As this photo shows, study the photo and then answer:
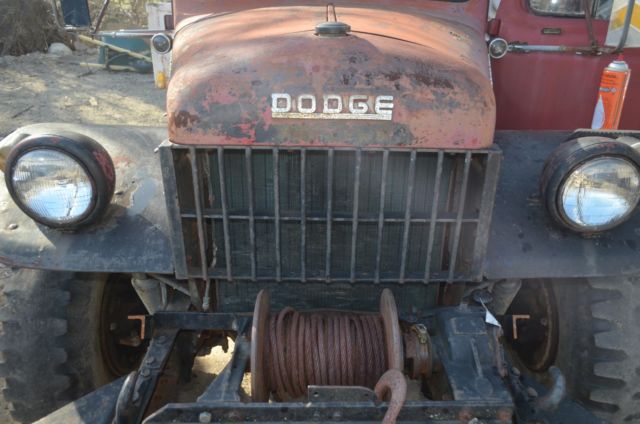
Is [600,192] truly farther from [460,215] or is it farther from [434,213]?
[434,213]

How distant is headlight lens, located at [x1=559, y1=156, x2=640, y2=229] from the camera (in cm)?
243

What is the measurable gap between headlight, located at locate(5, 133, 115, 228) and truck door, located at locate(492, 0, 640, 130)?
246cm

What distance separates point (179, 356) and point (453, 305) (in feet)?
4.34

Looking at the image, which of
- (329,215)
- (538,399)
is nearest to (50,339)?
(329,215)

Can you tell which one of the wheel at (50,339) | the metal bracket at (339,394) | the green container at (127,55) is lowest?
the green container at (127,55)

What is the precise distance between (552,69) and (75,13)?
2897 mm

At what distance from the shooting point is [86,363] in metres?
2.98

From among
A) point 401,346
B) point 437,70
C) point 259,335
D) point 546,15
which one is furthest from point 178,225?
point 546,15

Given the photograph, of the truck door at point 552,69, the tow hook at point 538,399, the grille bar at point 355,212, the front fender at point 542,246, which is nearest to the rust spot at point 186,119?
the grille bar at point 355,212

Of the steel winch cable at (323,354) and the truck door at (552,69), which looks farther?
the truck door at (552,69)

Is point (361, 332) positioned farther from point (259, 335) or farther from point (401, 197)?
point (401, 197)

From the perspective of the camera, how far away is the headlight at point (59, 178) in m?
2.40

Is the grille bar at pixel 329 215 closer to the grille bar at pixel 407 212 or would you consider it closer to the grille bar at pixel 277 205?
the grille bar at pixel 277 205

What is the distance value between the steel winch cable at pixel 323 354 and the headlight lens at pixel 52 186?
0.95 meters
